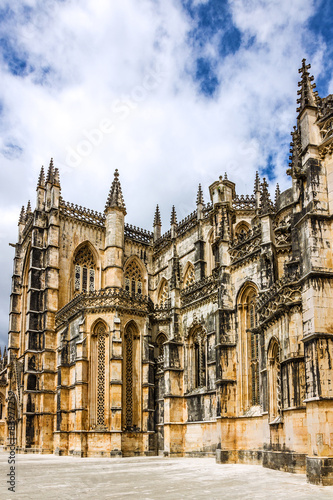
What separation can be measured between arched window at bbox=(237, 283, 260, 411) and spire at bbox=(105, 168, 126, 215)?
18691 mm

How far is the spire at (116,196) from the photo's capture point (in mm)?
40938

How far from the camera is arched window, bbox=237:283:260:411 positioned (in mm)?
23797

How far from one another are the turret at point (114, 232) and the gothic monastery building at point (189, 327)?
11 centimetres

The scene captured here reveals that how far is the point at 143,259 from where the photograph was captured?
45.9 meters

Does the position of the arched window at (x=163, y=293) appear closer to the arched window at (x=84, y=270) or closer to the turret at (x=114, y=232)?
the turret at (x=114, y=232)

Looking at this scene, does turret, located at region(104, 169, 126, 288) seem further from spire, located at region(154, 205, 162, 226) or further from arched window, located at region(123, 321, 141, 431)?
arched window, located at region(123, 321, 141, 431)

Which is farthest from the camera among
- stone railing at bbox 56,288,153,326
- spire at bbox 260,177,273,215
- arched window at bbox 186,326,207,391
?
stone railing at bbox 56,288,153,326

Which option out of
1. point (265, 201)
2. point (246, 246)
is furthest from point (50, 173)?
point (265, 201)

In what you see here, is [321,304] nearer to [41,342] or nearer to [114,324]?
[114,324]

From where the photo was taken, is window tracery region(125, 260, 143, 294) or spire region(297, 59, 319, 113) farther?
window tracery region(125, 260, 143, 294)

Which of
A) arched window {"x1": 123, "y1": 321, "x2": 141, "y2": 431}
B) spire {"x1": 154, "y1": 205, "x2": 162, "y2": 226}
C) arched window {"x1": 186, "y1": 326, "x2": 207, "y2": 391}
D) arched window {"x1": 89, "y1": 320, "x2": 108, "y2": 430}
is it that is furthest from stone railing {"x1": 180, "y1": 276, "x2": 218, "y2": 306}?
spire {"x1": 154, "y1": 205, "x2": 162, "y2": 226}

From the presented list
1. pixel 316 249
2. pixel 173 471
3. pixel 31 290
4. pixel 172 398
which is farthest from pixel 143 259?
pixel 316 249

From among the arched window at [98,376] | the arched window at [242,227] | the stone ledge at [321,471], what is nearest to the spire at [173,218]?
the arched window at [242,227]

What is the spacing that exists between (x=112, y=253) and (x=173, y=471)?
23774mm
